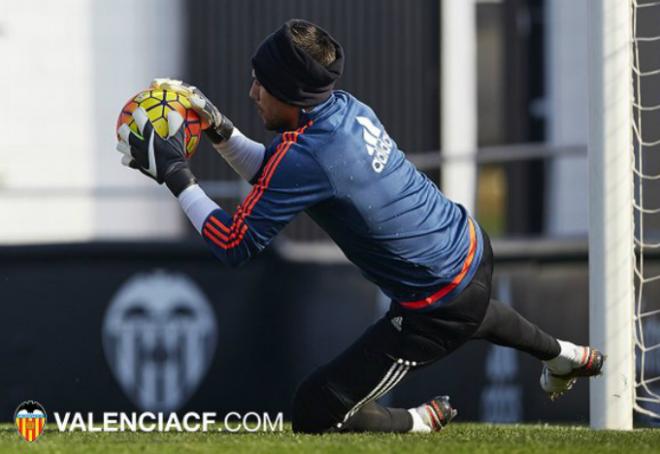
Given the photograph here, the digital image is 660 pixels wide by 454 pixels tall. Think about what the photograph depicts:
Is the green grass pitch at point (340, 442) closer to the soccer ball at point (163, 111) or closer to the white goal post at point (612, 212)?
the white goal post at point (612, 212)

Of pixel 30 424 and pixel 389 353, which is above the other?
pixel 389 353

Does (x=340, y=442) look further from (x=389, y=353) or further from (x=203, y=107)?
(x=203, y=107)

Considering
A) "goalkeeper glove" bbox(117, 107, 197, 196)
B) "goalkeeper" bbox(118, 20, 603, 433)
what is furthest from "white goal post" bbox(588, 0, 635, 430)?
"goalkeeper glove" bbox(117, 107, 197, 196)

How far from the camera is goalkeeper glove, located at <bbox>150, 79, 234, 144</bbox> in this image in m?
6.51

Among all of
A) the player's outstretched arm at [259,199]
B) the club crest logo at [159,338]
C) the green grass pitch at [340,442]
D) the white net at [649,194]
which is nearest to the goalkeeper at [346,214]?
the player's outstretched arm at [259,199]

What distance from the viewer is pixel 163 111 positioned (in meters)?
6.35

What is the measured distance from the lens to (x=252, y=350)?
32.1ft

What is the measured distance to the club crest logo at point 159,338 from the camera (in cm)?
967

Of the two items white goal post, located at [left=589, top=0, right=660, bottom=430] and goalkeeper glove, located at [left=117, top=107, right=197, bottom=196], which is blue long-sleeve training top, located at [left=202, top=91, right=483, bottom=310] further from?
white goal post, located at [left=589, top=0, right=660, bottom=430]

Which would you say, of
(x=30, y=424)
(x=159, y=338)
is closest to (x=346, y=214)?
(x=30, y=424)

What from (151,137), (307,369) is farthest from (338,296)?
(151,137)

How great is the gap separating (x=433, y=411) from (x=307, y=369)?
289 centimetres

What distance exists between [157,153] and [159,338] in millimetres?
3578

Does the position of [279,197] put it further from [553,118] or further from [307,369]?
[553,118]
